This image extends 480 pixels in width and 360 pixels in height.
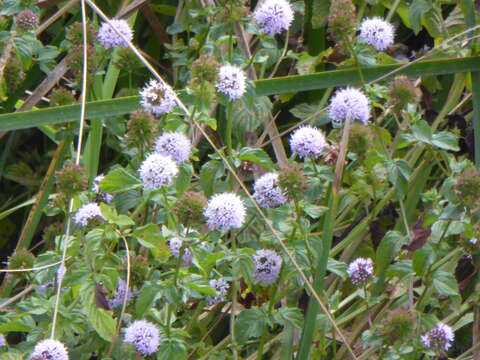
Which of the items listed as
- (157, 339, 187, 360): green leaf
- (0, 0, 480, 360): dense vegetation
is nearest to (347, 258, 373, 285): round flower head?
(0, 0, 480, 360): dense vegetation

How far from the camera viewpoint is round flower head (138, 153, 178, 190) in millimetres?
1250

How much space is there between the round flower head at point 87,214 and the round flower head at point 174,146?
0.15 meters

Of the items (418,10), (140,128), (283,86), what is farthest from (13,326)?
(418,10)

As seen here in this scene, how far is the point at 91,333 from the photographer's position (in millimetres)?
1413

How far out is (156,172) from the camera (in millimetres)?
1251

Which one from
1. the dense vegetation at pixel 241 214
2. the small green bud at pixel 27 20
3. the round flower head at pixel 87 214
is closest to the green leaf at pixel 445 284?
the dense vegetation at pixel 241 214

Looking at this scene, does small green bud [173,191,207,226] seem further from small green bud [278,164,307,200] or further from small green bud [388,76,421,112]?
small green bud [388,76,421,112]

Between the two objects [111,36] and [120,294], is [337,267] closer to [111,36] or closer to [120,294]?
[120,294]

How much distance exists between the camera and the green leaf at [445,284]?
1.42 m

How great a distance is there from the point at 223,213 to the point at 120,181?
0.17 metres

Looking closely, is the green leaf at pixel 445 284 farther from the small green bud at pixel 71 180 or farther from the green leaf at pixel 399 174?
the small green bud at pixel 71 180

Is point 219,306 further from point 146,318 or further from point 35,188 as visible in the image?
point 35,188

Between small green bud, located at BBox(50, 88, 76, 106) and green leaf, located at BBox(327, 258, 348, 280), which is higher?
small green bud, located at BBox(50, 88, 76, 106)

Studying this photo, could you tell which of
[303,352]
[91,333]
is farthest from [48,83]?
[303,352]
